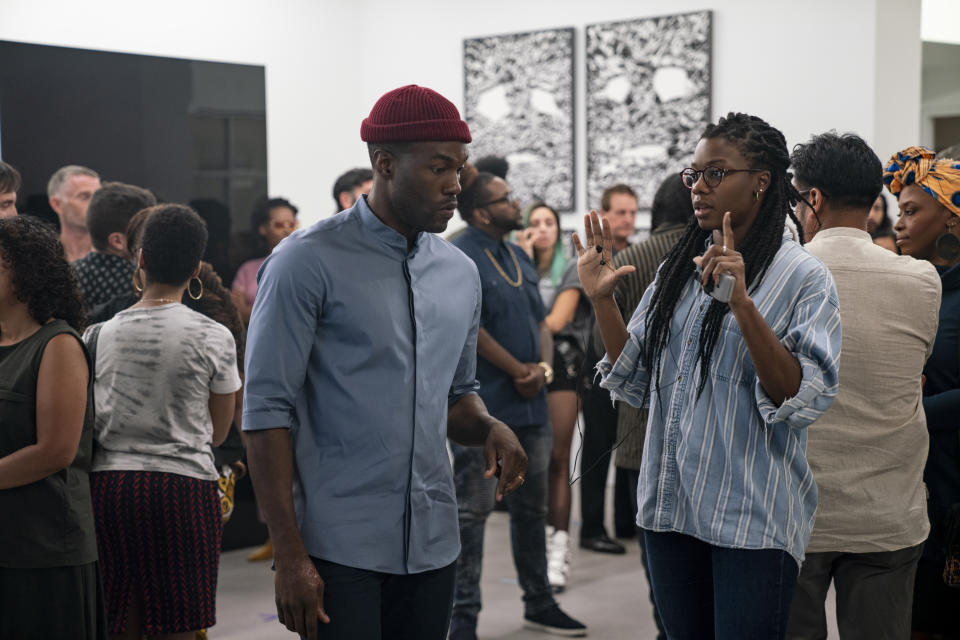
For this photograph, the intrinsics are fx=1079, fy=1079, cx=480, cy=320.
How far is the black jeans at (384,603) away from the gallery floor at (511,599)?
2151mm

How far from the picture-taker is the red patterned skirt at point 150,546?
2.88m

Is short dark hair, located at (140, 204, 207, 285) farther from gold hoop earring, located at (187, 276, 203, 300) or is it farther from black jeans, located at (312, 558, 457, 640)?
black jeans, located at (312, 558, 457, 640)

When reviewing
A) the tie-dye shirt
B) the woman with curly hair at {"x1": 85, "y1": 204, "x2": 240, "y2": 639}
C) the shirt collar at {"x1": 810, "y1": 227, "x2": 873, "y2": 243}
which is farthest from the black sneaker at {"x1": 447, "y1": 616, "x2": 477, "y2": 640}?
the shirt collar at {"x1": 810, "y1": 227, "x2": 873, "y2": 243}

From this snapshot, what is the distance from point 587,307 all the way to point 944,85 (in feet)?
15.6

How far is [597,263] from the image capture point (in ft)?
7.25

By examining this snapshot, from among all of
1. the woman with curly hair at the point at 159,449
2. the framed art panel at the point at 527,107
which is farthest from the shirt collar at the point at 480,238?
the framed art panel at the point at 527,107

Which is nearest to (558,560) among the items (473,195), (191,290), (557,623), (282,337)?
(557,623)

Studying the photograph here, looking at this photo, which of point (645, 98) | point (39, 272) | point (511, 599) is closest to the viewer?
point (39, 272)

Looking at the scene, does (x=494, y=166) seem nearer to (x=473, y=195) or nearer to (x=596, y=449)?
(x=473, y=195)

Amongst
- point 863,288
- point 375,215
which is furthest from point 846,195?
point 375,215

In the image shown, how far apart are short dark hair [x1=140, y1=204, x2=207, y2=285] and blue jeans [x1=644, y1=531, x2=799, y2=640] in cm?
157

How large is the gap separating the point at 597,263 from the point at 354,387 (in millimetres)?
593

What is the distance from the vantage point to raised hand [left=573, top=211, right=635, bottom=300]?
2189 millimetres

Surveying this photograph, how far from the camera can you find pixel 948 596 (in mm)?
2945
